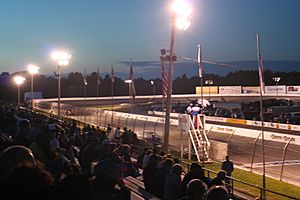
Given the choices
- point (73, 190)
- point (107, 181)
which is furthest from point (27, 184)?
point (107, 181)

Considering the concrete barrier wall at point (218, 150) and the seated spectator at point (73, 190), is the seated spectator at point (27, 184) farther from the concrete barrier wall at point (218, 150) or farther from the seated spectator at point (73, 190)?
the concrete barrier wall at point (218, 150)

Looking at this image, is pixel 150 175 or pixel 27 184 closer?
pixel 27 184

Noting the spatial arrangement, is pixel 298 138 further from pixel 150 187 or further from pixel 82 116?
pixel 82 116

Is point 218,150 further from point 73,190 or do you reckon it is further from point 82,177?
point 73,190

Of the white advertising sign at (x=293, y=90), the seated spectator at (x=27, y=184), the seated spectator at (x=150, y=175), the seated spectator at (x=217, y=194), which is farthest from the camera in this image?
the white advertising sign at (x=293, y=90)

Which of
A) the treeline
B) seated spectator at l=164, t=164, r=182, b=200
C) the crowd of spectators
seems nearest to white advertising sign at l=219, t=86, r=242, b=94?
the treeline

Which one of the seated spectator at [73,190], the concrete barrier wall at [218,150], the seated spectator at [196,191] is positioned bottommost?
the concrete barrier wall at [218,150]

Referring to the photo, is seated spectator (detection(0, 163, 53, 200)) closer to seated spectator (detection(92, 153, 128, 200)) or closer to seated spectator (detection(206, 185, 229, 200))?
seated spectator (detection(92, 153, 128, 200))

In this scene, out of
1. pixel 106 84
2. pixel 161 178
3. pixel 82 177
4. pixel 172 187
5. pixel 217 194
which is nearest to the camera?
pixel 82 177

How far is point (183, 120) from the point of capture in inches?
1086

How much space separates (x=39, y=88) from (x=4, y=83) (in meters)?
65.7

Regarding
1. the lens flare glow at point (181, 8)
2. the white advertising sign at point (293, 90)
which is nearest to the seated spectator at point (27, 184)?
the lens flare glow at point (181, 8)

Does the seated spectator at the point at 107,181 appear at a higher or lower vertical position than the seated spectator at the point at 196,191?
higher

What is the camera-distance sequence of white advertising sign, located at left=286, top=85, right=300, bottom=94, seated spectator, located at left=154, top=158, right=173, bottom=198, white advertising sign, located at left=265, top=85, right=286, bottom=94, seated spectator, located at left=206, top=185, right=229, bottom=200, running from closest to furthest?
seated spectator, located at left=206, top=185, right=229, bottom=200, seated spectator, located at left=154, top=158, right=173, bottom=198, white advertising sign, located at left=286, top=85, right=300, bottom=94, white advertising sign, located at left=265, top=85, right=286, bottom=94
